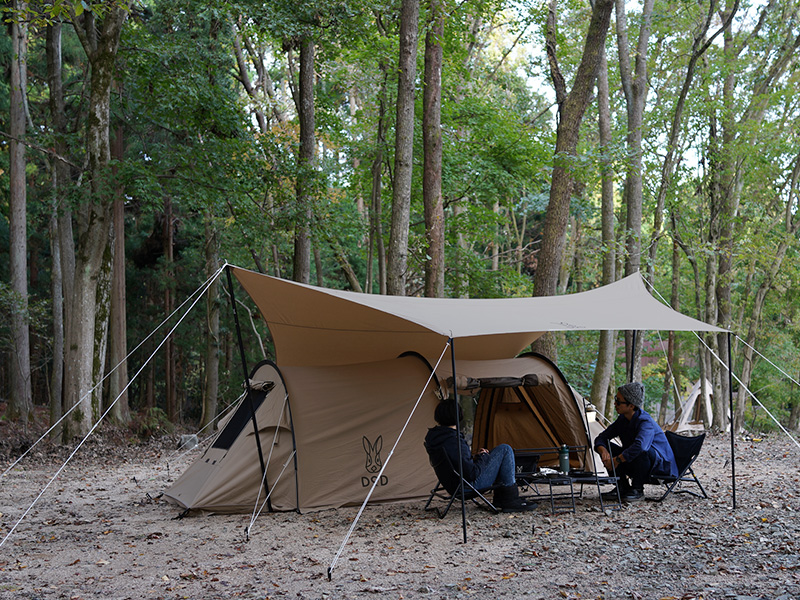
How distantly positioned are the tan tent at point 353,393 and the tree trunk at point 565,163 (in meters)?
2.69

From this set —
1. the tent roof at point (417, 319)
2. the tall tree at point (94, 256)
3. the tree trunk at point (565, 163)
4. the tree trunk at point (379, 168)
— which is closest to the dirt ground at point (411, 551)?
the tent roof at point (417, 319)

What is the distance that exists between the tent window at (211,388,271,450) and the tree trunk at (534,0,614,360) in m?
4.37

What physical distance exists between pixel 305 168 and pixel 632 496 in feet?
23.9

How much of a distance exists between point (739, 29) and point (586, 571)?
1367cm

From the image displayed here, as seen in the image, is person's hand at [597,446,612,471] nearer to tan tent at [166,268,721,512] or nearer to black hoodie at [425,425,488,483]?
tan tent at [166,268,721,512]

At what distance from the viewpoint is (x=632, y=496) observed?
6320 mm

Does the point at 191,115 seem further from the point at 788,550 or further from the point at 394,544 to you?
the point at 788,550

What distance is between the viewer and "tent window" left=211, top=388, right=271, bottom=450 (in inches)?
257

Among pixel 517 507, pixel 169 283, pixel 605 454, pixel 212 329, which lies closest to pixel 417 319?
pixel 517 507

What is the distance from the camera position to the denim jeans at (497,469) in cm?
577

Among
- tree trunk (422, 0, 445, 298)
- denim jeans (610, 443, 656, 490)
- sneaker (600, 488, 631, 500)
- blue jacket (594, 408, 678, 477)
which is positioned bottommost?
sneaker (600, 488, 631, 500)

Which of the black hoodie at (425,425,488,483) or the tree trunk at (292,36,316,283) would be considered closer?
the black hoodie at (425,425,488,483)

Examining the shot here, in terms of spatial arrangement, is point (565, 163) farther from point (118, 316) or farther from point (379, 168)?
point (118, 316)

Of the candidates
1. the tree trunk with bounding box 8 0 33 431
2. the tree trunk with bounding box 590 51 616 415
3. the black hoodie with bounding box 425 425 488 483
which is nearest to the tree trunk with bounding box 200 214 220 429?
the tree trunk with bounding box 8 0 33 431
